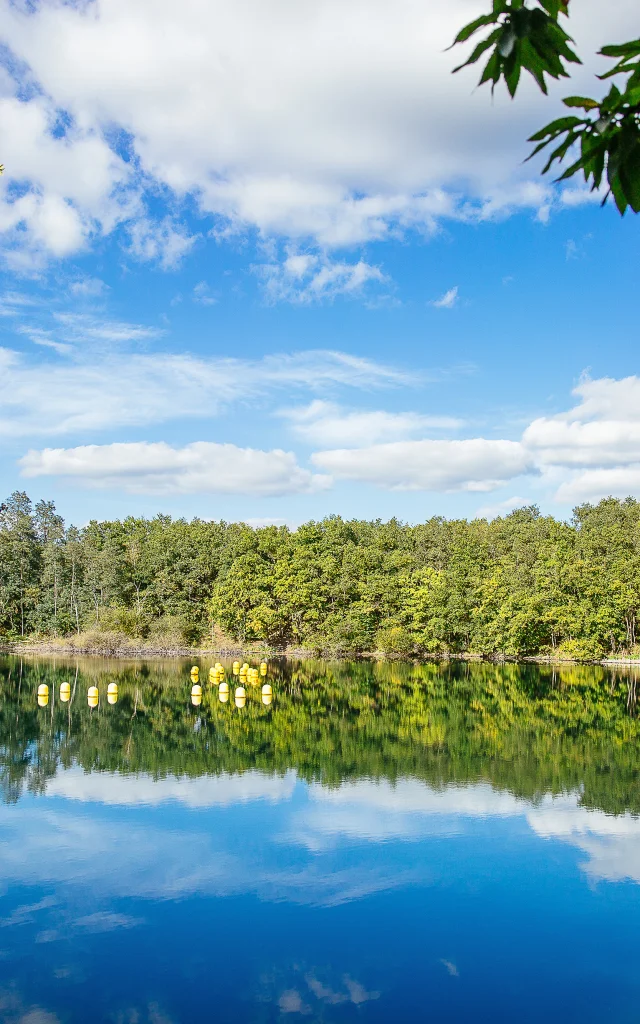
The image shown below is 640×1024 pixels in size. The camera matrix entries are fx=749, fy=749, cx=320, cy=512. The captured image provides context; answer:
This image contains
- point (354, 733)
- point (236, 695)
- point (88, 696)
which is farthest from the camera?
point (236, 695)

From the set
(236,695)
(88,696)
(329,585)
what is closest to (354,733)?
(236,695)

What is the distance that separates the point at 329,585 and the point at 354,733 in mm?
28121

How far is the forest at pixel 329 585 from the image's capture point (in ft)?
142

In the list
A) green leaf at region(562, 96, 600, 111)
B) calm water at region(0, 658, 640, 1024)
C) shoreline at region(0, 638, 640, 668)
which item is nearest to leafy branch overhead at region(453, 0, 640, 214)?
green leaf at region(562, 96, 600, 111)

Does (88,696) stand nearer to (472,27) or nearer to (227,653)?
(227,653)

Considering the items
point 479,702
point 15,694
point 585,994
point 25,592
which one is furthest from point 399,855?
point 25,592

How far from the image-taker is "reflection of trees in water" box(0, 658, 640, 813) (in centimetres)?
1574

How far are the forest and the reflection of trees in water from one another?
9.87 metres

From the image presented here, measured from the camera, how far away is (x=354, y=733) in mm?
20062

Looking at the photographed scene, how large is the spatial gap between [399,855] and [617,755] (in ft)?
29.6

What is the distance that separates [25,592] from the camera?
55562 mm

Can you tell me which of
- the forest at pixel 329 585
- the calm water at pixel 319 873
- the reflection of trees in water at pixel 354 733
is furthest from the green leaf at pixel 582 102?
the forest at pixel 329 585

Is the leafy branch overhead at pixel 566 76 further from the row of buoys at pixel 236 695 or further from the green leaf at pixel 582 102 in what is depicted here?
the row of buoys at pixel 236 695

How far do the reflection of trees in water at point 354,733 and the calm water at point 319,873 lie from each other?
116mm
